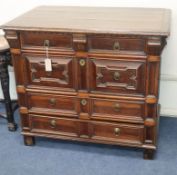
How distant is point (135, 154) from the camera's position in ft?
7.93

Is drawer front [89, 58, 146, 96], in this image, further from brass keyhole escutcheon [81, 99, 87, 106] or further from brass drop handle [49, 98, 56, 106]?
brass drop handle [49, 98, 56, 106]

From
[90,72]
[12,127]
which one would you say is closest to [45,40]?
[90,72]

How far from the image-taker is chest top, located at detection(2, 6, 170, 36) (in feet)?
6.63

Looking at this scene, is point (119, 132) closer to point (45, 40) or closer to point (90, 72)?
point (90, 72)

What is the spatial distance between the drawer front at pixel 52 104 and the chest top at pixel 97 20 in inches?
18.0

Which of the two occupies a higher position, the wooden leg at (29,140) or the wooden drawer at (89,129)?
the wooden drawer at (89,129)

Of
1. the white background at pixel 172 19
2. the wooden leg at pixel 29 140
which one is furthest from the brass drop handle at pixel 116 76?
the wooden leg at pixel 29 140

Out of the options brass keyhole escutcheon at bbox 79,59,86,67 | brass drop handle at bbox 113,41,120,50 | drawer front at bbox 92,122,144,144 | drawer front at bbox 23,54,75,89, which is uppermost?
brass drop handle at bbox 113,41,120,50

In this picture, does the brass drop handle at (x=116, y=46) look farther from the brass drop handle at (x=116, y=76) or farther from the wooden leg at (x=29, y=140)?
the wooden leg at (x=29, y=140)

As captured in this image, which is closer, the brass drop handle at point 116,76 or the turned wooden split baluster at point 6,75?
the brass drop handle at point 116,76

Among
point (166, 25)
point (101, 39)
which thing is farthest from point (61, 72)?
point (166, 25)

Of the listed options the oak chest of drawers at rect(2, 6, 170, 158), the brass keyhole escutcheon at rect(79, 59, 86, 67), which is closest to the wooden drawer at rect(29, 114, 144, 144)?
the oak chest of drawers at rect(2, 6, 170, 158)

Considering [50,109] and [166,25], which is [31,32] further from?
[166,25]

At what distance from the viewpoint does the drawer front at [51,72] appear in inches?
86.2
